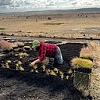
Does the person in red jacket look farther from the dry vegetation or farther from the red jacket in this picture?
the dry vegetation

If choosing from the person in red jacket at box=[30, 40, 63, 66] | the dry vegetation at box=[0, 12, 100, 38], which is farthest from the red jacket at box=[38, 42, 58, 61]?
the dry vegetation at box=[0, 12, 100, 38]

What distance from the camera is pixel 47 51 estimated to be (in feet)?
38.1

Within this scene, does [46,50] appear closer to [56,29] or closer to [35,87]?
[35,87]

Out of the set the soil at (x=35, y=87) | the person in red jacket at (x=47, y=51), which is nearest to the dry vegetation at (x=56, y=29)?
the person in red jacket at (x=47, y=51)

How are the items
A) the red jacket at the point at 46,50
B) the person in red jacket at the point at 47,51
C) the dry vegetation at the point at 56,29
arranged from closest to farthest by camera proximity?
the person in red jacket at the point at 47,51, the red jacket at the point at 46,50, the dry vegetation at the point at 56,29

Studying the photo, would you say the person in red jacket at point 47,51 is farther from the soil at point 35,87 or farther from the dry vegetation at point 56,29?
the dry vegetation at point 56,29

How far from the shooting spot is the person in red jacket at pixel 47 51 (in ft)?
34.7

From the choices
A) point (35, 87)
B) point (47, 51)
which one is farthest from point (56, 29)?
point (35, 87)

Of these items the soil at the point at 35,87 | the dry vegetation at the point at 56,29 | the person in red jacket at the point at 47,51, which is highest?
the person in red jacket at the point at 47,51

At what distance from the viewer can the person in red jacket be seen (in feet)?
34.7

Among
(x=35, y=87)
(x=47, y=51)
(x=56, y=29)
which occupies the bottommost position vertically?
(x=56, y=29)

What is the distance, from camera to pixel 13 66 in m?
13.0

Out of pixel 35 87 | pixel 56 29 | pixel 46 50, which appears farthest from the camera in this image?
pixel 56 29

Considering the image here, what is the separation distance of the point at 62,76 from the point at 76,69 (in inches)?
41.6
